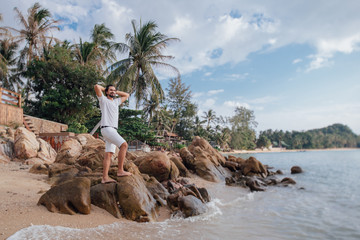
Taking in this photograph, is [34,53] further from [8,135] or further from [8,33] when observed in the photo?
[8,135]

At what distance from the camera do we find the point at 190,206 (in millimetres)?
5090

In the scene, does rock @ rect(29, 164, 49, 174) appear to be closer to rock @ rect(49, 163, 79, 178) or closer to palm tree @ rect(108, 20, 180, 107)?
rock @ rect(49, 163, 79, 178)

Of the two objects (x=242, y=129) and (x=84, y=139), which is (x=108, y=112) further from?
(x=242, y=129)

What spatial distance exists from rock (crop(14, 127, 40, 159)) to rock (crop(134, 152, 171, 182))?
4.95 m

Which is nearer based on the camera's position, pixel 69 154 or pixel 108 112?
pixel 108 112

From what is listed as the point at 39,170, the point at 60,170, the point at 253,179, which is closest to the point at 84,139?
the point at 39,170

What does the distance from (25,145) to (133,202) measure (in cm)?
776

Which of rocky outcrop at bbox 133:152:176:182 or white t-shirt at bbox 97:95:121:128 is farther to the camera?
rocky outcrop at bbox 133:152:176:182

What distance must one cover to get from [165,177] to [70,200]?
15.8 ft

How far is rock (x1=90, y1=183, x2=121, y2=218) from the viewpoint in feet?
13.4

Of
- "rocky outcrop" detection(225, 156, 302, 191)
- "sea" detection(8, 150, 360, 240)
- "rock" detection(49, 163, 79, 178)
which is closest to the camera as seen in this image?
"sea" detection(8, 150, 360, 240)

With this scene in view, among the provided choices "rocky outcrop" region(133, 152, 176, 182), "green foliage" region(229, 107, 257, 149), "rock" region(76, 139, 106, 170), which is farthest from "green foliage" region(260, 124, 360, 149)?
"rock" region(76, 139, 106, 170)

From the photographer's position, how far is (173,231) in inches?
157

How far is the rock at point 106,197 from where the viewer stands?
4.07 meters
